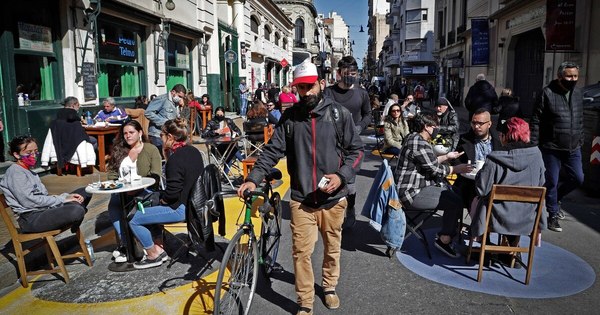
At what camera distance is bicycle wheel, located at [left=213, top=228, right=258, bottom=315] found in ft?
11.5

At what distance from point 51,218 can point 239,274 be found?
2137mm

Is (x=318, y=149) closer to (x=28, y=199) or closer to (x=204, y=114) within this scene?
(x=28, y=199)

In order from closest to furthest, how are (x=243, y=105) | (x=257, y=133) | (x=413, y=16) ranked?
(x=257, y=133) < (x=243, y=105) < (x=413, y=16)

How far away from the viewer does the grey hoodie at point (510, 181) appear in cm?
430

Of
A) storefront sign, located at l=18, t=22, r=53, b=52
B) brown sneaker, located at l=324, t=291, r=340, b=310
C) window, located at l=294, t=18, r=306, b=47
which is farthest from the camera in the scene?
window, located at l=294, t=18, r=306, b=47

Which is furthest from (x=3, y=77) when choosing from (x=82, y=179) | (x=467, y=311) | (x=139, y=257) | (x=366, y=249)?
(x=467, y=311)

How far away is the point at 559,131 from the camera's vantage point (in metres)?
5.95

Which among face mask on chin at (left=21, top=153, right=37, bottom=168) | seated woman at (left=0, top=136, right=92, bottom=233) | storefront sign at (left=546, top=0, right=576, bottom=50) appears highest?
storefront sign at (left=546, top=0, right=576, bottom=50)

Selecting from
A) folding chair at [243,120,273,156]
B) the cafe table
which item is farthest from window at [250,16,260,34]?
the cafe table

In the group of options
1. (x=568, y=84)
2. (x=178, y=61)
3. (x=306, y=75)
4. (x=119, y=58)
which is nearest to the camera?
(x=306, y=75)

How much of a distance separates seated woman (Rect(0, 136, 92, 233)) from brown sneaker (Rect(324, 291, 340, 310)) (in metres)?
2.64

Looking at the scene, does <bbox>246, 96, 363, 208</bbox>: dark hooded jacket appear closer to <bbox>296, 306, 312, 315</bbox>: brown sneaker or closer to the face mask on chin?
<bbox>296, 306, 312, 315</bbox>: brown sneaker

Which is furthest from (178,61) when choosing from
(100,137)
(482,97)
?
(482,97)

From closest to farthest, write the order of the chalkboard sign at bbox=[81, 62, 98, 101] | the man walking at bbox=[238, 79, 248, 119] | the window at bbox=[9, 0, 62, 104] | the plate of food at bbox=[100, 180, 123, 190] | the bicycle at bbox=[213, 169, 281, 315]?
the bicycle at bbox=[213, 169, 281, 315] → the plate of food at bbox=[100, 180, 123, 190] → the window at bbox=[9, 0, 62, 104] → the chalkboard sign at bbox=[81, 62, 98, 101] → the man walking at bbox=[238, 79, 248, 119]
